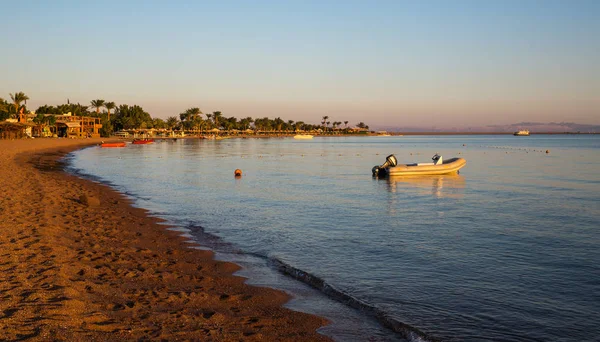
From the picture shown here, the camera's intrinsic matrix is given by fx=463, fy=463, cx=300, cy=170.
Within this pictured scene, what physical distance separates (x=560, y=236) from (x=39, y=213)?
17.6 meters

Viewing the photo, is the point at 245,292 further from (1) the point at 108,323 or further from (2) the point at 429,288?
(2) the point at 429,288

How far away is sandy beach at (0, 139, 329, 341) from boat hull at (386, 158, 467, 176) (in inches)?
1013

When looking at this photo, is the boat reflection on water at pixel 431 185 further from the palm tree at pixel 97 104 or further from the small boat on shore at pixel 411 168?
the palm tree at pixel 97 104

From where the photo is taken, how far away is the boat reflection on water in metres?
29.0

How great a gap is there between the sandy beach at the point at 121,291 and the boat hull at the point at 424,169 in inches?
1013

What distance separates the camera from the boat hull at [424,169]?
37.6m

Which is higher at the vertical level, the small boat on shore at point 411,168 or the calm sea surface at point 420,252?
the small boat on shore at point 411,168

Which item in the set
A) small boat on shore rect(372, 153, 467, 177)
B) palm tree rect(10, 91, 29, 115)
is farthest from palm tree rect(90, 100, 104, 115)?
small boat on shore rect(372, 153, 467, 177)

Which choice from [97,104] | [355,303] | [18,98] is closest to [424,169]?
[355,303]

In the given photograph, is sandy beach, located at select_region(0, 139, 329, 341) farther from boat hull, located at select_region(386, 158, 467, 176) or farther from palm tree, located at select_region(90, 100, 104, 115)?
palm tree, located at select_region(90, 100, 104, 115)

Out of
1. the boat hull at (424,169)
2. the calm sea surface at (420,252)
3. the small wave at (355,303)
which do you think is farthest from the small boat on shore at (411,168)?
the small wave at (355,303)

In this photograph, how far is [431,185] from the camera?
109 ft

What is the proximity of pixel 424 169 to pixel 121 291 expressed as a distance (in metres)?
33.5

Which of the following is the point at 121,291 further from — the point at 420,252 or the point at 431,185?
the point at 431,185
